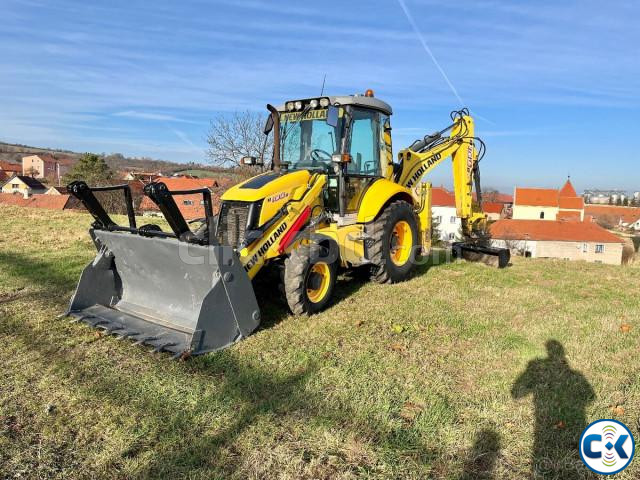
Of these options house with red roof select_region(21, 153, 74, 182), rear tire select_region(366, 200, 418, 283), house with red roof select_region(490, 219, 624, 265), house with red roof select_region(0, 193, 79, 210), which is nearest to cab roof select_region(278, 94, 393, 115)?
rear tire select_region(366, 200, 418, 283)

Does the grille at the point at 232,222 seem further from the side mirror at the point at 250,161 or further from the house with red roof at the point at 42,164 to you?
the house with red roof at the point at 42,164

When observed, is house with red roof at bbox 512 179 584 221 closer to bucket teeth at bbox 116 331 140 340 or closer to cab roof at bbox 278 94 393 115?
cab roof at bbox 278 94 393 115

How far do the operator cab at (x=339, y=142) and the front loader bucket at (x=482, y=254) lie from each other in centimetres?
316

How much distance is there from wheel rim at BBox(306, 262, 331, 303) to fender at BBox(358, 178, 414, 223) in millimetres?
1247

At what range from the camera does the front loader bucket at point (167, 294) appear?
14.7 ft

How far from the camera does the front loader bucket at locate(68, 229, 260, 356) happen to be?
448 centimetres

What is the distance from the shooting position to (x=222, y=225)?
19.0 ft

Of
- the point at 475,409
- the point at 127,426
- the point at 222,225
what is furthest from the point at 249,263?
the point at 475,409

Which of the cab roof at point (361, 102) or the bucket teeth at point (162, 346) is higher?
the cab roof at point (361, 102)

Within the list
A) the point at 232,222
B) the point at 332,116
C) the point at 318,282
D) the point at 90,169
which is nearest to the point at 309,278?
the point at 318,282

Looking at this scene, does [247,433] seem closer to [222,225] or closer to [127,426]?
[127,426]

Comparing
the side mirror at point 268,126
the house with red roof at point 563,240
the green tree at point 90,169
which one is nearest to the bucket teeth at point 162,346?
the side mirror at point 268,126

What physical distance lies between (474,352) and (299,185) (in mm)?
2875

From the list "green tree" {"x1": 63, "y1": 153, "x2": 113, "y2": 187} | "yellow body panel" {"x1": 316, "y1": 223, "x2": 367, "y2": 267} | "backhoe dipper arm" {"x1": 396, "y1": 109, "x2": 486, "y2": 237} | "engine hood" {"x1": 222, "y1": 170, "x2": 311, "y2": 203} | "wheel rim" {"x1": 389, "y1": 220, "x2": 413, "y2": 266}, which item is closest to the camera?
"engine hood" {"x1": 222, "y1": 170, "x2": 311, "y2": 203}
